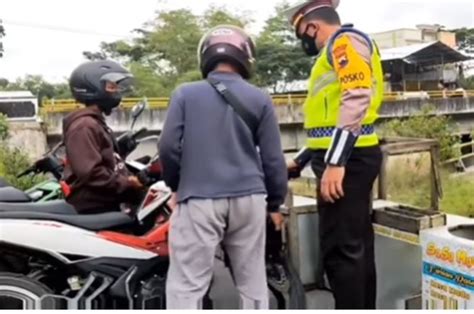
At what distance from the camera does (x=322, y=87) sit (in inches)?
81.0

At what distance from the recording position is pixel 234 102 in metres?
1.76

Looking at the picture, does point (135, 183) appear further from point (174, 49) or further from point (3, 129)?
point (174, 49)

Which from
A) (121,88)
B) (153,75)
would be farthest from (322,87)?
(153,75)

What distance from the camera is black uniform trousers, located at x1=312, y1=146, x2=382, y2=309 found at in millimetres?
2035

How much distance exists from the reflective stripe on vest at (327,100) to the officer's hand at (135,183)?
634 mm

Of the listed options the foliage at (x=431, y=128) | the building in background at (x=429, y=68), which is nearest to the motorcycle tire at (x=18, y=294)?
the foliage at (x=431, y=128)

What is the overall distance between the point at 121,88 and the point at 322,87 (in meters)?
0.74

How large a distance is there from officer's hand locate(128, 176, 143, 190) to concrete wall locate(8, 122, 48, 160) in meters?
6.15

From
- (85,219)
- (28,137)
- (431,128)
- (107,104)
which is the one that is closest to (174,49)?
(28,137)

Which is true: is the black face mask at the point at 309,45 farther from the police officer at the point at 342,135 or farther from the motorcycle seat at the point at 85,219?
the motorcycle seat at the point at 85,219

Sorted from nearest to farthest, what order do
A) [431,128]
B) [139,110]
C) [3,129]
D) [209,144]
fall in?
1. [209,144]
2. [139,110]
3. [3,129]
4. [431,128]

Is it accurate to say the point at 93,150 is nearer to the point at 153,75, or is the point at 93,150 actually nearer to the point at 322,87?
the point at 322,87

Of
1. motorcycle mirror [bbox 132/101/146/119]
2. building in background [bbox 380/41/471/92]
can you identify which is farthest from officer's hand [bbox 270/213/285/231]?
building in background [bbox 380/41/471/92]

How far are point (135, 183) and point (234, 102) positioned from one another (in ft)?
2.09
